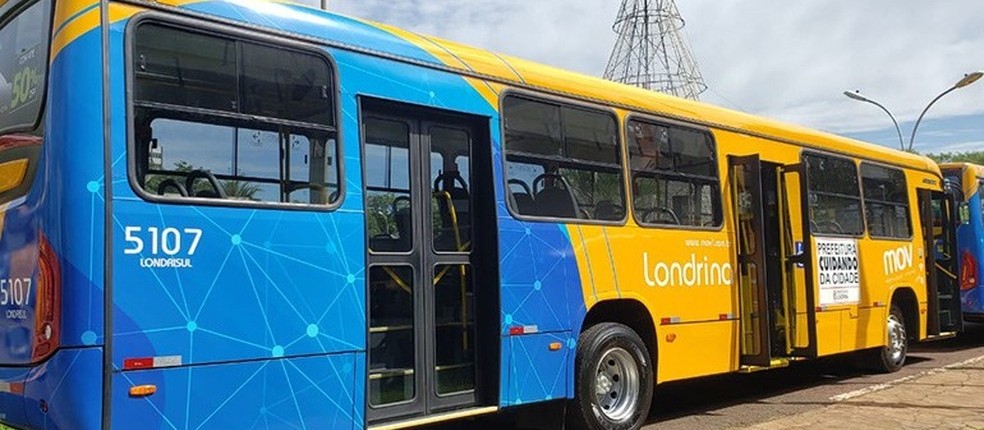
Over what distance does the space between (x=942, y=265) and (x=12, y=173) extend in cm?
1280

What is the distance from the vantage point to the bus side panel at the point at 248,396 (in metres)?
4.46

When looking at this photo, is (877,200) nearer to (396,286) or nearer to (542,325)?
(542,325)

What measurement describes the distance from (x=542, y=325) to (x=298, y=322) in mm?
2183

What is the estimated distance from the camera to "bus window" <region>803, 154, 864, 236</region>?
1010 cm

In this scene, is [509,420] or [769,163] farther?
[769,163]

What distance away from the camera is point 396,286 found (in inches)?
230

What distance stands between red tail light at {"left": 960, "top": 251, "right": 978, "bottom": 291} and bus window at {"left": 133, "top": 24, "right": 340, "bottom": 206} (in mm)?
13125

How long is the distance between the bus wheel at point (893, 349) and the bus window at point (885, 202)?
1077mm

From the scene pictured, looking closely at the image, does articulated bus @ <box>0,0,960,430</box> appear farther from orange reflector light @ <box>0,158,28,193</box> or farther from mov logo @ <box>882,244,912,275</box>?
mov logo @ <box>882,244,912,275</box>

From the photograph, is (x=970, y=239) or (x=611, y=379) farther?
(x=970, y=239)

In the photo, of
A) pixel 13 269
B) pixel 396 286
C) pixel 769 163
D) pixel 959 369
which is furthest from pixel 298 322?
pixel 959 369

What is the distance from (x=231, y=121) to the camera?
4953 mm

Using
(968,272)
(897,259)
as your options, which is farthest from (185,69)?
(968,272)

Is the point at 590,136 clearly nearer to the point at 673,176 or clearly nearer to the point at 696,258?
the point at 673,176
